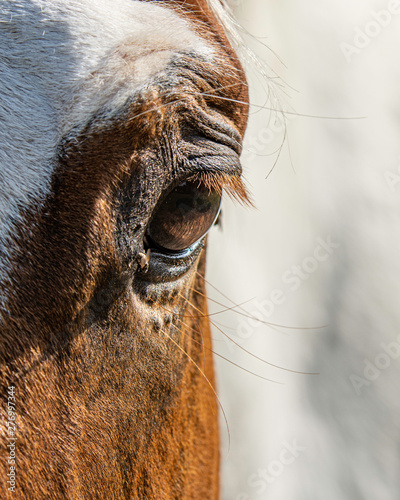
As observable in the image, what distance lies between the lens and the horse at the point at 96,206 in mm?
913

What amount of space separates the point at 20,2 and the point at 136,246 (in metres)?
0.51

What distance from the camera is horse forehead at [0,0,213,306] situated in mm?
910

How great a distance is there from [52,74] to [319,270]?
138cm

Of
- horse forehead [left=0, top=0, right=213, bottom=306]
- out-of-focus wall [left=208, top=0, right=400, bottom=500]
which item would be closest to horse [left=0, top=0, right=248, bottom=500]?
horse forehead [left=0, top=0, right=213, bottom=306]

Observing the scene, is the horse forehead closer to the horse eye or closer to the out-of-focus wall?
the horse eye

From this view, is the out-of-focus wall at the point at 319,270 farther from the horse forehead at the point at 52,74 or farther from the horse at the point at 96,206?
the horse forehead at the point at 52,74

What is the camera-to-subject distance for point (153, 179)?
1.01 m

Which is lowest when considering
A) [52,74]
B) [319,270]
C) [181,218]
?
[319,270]

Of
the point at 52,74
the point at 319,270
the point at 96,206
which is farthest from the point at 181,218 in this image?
the point at 319,270

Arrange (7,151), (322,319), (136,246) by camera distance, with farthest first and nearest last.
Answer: (322,319), (136,246), (7,151)

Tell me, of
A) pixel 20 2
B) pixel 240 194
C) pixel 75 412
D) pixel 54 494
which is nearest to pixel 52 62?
pixel 20 2

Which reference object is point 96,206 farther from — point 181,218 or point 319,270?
point 319,270

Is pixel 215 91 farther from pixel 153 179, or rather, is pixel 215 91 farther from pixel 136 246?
pixel 136 246

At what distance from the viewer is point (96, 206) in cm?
96
